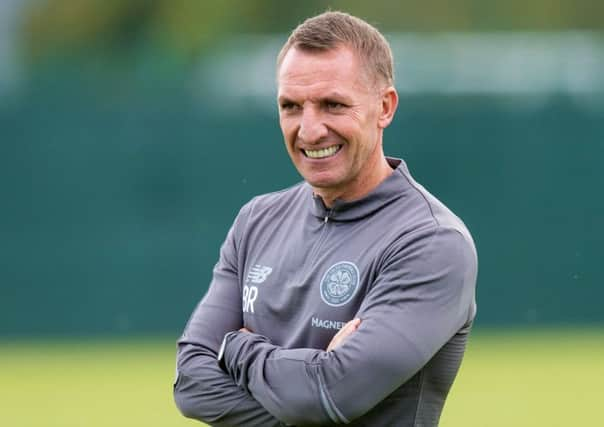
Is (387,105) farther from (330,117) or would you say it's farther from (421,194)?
(421,194)

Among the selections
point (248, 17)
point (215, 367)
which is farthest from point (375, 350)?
point (248, 17)

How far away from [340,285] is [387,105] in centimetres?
73

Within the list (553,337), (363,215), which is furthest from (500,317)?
(363,215)

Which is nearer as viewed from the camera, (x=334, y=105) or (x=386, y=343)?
(x=386, y=343)

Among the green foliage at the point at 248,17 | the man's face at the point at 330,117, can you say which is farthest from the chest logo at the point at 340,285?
the green foliage at the point at 248,17

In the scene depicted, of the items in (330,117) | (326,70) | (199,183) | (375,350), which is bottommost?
(199,183)

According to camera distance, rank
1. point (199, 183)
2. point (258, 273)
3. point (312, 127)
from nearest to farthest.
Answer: point (312, 127), point (258, 273), point (199, 183)

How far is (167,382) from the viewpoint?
13109 mm

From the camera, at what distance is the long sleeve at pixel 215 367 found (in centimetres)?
471

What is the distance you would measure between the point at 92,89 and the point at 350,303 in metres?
11.2

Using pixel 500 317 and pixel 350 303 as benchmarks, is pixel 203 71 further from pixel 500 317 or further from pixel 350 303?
pixel 350 303

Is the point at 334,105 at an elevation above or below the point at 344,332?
above

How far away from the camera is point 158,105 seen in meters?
15.4

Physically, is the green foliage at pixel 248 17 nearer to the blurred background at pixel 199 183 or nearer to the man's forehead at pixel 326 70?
the blurred background at pixel 199 183
